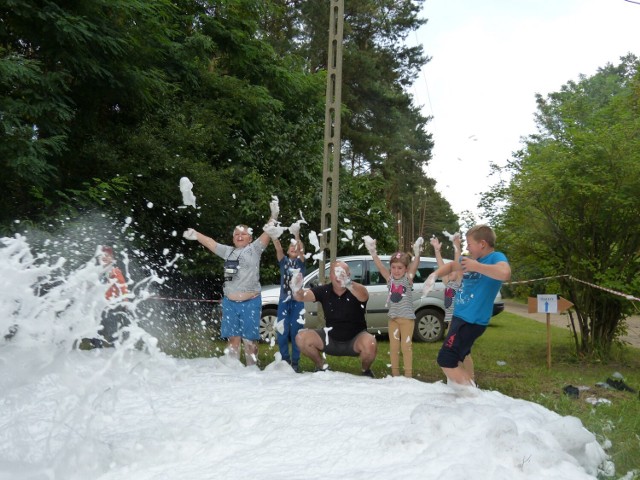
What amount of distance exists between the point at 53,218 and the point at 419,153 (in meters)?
29.6

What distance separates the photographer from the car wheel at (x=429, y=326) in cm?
1298

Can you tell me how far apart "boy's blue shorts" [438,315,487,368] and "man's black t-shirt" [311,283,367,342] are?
1.88m

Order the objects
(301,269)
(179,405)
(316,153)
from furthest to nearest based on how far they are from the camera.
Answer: (316,153) → (301,269) → (179,405)

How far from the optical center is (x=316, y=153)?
1722 cm

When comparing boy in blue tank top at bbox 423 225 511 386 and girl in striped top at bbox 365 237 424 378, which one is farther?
girl in striped top at bbox 365 237 424 378

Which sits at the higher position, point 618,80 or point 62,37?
point 618,80

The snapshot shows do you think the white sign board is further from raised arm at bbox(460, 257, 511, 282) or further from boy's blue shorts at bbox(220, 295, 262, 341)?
raised arm at bbox(460, 257, 511, 282)

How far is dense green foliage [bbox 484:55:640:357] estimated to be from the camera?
9.85 meters

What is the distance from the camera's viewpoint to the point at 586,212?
33.8ft

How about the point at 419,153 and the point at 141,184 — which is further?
the point at 419,153

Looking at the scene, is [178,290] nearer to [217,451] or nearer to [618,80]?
[217,451]

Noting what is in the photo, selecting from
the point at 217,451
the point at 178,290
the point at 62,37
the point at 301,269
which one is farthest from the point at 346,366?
the point at 62,37

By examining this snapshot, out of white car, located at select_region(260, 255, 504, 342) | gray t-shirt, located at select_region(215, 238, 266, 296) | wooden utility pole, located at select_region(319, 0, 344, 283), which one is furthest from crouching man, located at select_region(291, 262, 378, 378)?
white car, located at select_region(260, 255, 504, 342)

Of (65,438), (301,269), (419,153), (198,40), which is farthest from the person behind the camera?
(419,153)
